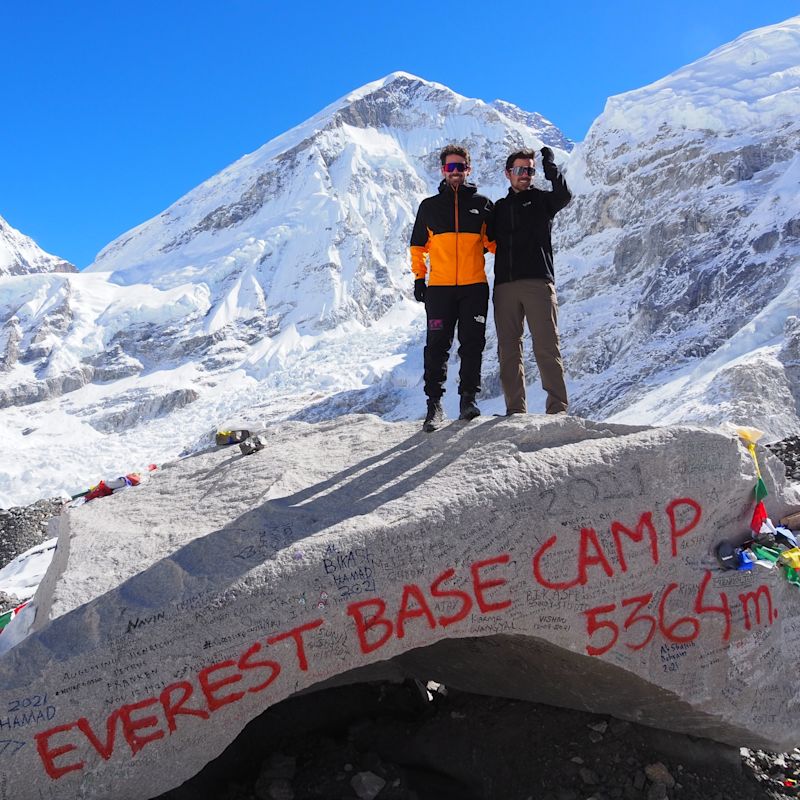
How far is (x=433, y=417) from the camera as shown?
5.95 meters

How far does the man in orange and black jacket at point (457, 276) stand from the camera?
6012 mm

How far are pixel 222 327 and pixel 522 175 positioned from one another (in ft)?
492

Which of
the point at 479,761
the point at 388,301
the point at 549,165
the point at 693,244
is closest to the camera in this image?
the point at 479,761

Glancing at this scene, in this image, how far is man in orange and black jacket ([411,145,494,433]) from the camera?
6012mm

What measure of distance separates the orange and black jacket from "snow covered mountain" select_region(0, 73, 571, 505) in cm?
8792

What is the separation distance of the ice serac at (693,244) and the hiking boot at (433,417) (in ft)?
135

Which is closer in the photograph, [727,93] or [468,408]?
[468,408]

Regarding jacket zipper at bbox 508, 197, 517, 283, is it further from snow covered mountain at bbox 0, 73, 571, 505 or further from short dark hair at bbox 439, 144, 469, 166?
snow covered mountain at bbox 0, 73, 571, 505

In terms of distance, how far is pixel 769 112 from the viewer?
104062 mm

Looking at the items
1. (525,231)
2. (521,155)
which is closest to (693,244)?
(521,155)

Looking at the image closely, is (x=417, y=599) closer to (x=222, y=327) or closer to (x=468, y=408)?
(x=468, y=408)

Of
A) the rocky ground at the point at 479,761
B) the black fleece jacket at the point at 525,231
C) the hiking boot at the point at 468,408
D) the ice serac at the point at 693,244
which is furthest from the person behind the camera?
the ice serac at the point at 693,244

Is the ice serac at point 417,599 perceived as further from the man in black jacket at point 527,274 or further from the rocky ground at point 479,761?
the man in black jacket at point 527,274

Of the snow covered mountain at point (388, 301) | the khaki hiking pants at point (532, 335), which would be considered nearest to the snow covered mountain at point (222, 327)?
the snow covered mountain at point (388, 301)
